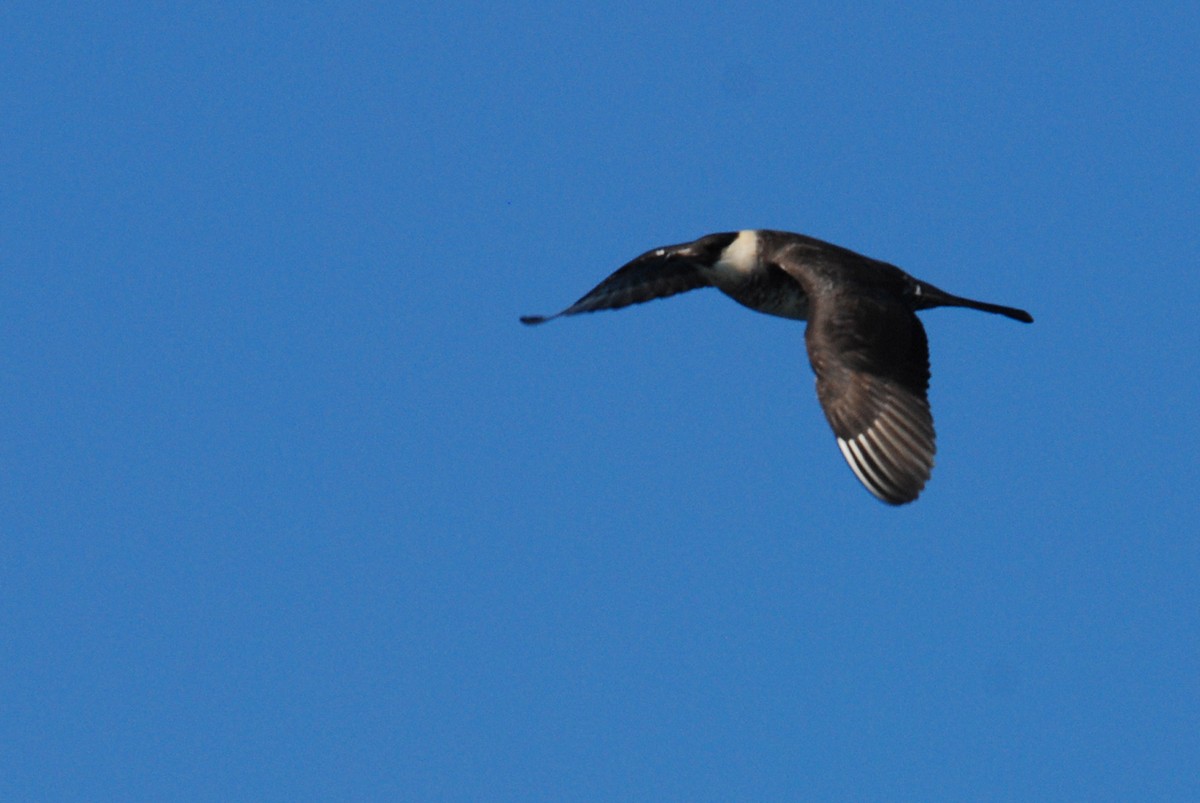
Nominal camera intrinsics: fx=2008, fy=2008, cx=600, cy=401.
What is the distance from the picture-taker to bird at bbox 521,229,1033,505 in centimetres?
1388

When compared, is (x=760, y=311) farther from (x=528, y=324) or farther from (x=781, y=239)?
(x=528, y=324)

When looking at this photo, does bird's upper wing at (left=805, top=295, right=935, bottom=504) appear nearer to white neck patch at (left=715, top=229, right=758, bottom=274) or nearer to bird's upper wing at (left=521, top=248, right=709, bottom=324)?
white neck patch at (left=715, top=229, right=758, bottom=274)

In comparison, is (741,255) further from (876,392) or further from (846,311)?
(876,392)

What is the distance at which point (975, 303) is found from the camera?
15.8m

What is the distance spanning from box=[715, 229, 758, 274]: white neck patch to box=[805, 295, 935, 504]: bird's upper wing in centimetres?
165

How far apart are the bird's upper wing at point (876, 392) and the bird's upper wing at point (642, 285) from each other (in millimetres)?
2387

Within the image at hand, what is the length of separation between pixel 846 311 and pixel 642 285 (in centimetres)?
278

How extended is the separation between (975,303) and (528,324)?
3685mm

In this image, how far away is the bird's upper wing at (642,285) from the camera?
16766mm

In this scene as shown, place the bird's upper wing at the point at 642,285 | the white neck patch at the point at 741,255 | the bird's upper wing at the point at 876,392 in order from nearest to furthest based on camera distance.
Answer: the bird's upper wing at the point at 876,392, the white neck patch at the point at 741,255, the bird's upper wing at the point at 642,285

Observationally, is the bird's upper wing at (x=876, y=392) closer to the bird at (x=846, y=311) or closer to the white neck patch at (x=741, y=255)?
the bird at (x=846, y=311)

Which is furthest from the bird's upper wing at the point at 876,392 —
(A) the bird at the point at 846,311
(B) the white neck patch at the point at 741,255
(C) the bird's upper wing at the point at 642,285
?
(C) the bird's upper wing at the point at 642,285

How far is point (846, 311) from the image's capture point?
1455 centimetres

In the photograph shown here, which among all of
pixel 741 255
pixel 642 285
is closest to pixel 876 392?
pixel 741 255
